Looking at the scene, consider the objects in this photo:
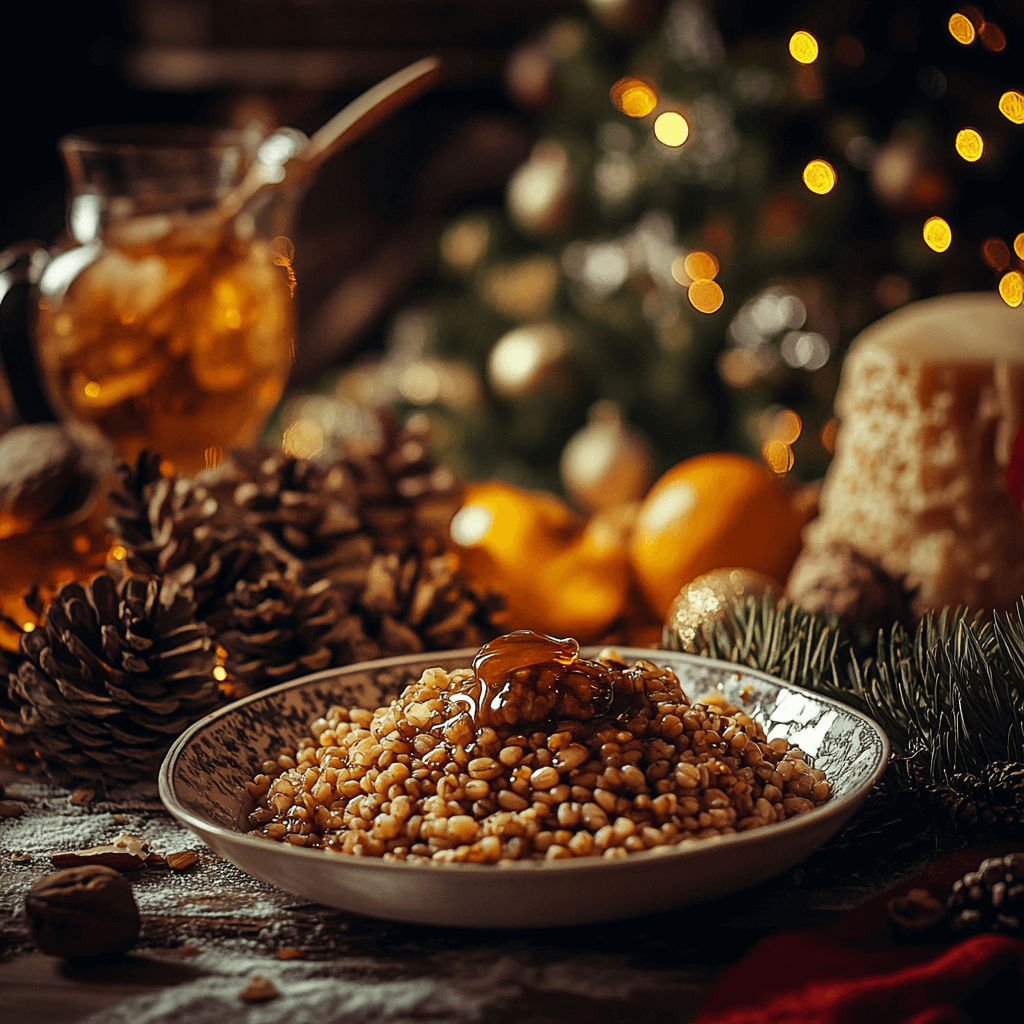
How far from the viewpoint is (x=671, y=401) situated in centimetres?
172

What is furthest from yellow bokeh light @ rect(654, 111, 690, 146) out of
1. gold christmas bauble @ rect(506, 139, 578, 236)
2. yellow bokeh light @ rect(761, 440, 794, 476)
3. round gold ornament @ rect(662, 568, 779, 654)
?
round gold ornament @ rect(662, 568, 779, 654)

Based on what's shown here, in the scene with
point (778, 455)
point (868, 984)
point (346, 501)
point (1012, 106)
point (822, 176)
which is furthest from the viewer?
point (778, 455)

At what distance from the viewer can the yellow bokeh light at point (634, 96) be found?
1667mm

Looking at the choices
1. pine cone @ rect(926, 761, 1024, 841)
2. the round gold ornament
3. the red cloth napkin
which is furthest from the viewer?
the round gold ornament

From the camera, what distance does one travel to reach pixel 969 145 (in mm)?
1447

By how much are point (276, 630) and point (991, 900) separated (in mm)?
477

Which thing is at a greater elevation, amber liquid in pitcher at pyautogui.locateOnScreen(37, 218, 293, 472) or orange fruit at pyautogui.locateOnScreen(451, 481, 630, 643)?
amber liquid in pitcher at pyautogui.locateOnScreen(37, 218, 293, 472)

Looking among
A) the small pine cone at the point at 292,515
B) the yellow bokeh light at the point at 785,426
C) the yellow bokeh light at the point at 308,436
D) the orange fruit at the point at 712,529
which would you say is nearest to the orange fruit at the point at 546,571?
the orange fruit at the point at 712,529

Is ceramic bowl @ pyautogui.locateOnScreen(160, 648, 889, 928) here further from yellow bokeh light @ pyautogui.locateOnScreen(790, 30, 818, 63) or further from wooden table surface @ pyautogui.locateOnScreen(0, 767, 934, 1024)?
yellow bokeh light @ pyautogui.locateOnScreen(790, 30, 818, 63)

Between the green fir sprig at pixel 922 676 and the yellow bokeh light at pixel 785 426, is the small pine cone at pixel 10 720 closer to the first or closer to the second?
the green fir sprig at pixel 922 676

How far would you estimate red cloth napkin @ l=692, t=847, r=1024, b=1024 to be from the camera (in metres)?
0.43

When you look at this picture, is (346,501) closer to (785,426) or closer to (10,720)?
(10,720)

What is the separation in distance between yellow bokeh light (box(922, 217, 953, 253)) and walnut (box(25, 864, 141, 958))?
1325mm

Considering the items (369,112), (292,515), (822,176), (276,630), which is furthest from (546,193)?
(276,630)
